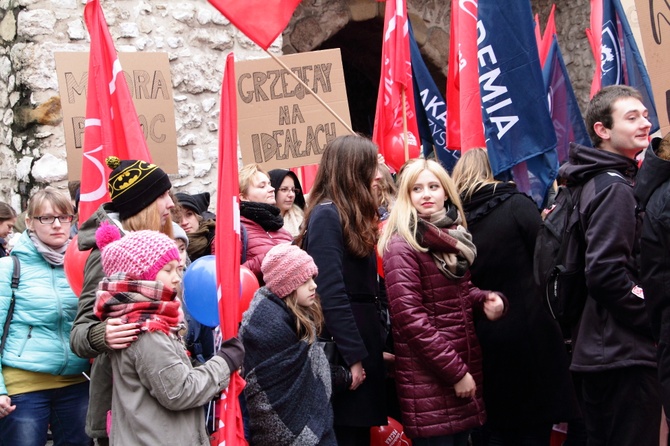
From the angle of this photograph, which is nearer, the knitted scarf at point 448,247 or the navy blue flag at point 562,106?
the knitted scarf at point 448,247

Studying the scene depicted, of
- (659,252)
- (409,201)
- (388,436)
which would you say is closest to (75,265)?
(409,201)

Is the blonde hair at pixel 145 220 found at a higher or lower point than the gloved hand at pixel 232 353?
higher

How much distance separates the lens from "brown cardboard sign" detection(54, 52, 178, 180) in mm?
4949

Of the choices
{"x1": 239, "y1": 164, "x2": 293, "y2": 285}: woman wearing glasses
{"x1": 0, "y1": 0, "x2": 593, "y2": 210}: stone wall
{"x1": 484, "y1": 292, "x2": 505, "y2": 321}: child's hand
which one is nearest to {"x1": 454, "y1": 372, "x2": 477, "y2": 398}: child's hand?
{"x1": 484, "y1": 292, "x2": 505, "y2": 321}: child's hand

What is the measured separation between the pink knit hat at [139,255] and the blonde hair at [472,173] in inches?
63.8

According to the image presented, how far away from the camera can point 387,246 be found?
354 cm

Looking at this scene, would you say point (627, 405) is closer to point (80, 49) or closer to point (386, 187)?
point (386, 187)

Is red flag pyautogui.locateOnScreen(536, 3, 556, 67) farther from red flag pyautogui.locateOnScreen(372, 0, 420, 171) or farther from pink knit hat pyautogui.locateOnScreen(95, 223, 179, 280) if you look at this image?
pink knit hat pyautogui.locateOnScreen(95, 223, 179, 280)

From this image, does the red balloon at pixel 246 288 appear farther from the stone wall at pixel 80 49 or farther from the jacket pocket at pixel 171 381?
the stone wall at pixel 80 49

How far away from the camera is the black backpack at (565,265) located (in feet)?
10.8

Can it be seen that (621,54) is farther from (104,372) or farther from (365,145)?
(104,372)

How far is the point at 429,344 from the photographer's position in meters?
3.34

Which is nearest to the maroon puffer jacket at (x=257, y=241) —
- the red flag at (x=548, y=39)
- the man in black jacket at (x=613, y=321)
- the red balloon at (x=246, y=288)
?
the red balloon at (x=246, y=288)

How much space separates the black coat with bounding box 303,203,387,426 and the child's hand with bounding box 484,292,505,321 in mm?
447
